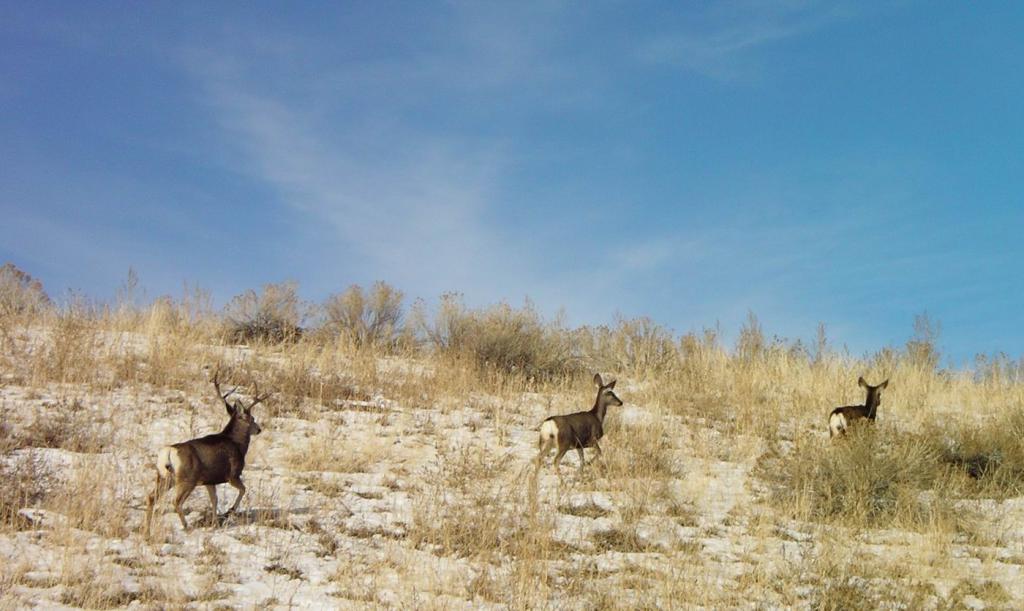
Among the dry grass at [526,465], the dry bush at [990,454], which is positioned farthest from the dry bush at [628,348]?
the dry bush at [990,454]

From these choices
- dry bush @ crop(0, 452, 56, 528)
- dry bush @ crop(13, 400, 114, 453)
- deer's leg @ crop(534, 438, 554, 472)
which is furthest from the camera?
deer's leg @ crop(534, 438, 554, 472)

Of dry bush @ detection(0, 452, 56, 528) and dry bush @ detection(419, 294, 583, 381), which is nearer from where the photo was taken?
dry bush @ detection(0, 452, 56, 528)

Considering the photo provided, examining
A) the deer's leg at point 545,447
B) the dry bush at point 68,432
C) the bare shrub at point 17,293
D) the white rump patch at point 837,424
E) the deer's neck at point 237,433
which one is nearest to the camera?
the deer's neck at point 237,433

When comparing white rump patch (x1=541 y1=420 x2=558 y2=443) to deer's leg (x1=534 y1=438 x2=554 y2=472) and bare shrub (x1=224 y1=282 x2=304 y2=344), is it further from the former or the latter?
bare shrub (x1=224 y1=282 x2=304 y2=344)

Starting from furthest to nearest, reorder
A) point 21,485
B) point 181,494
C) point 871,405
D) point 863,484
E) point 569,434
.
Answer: point 871,405, point 569,434, point 863,484, point 21,485, point 181,494

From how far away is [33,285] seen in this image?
2275 centimetres

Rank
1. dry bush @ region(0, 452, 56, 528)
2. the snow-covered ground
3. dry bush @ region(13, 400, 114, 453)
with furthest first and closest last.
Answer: dry bush @ region(13, 400, 114, 453) < dry bush @ region(0, 452, 56, 528) < the snow-covered ground

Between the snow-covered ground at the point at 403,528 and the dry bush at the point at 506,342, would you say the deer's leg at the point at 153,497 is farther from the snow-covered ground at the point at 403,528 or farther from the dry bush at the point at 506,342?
the dry bush at the point at 506,342

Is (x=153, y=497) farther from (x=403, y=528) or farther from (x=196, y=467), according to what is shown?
(x=403, y=528)

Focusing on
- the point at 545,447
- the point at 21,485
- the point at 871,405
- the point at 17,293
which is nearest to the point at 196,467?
the point at 21,485

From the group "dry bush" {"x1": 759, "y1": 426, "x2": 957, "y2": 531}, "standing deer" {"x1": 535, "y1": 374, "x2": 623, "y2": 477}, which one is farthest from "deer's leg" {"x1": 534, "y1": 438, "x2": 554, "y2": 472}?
"dry bush" {"x1": 759, "y1": 426, "x2": 957, "y2": 531}

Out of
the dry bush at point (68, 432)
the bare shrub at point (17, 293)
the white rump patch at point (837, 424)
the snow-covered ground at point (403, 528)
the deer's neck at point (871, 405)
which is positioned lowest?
the snow-covered ground at point (403, 528)

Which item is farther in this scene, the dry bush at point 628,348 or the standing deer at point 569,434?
the dry bush at point 628,348

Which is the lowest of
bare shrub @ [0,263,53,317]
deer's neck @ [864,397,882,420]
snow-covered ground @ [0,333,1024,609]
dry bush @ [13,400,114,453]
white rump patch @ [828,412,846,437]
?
snow-covered ground @ [0,333,1024,609]
